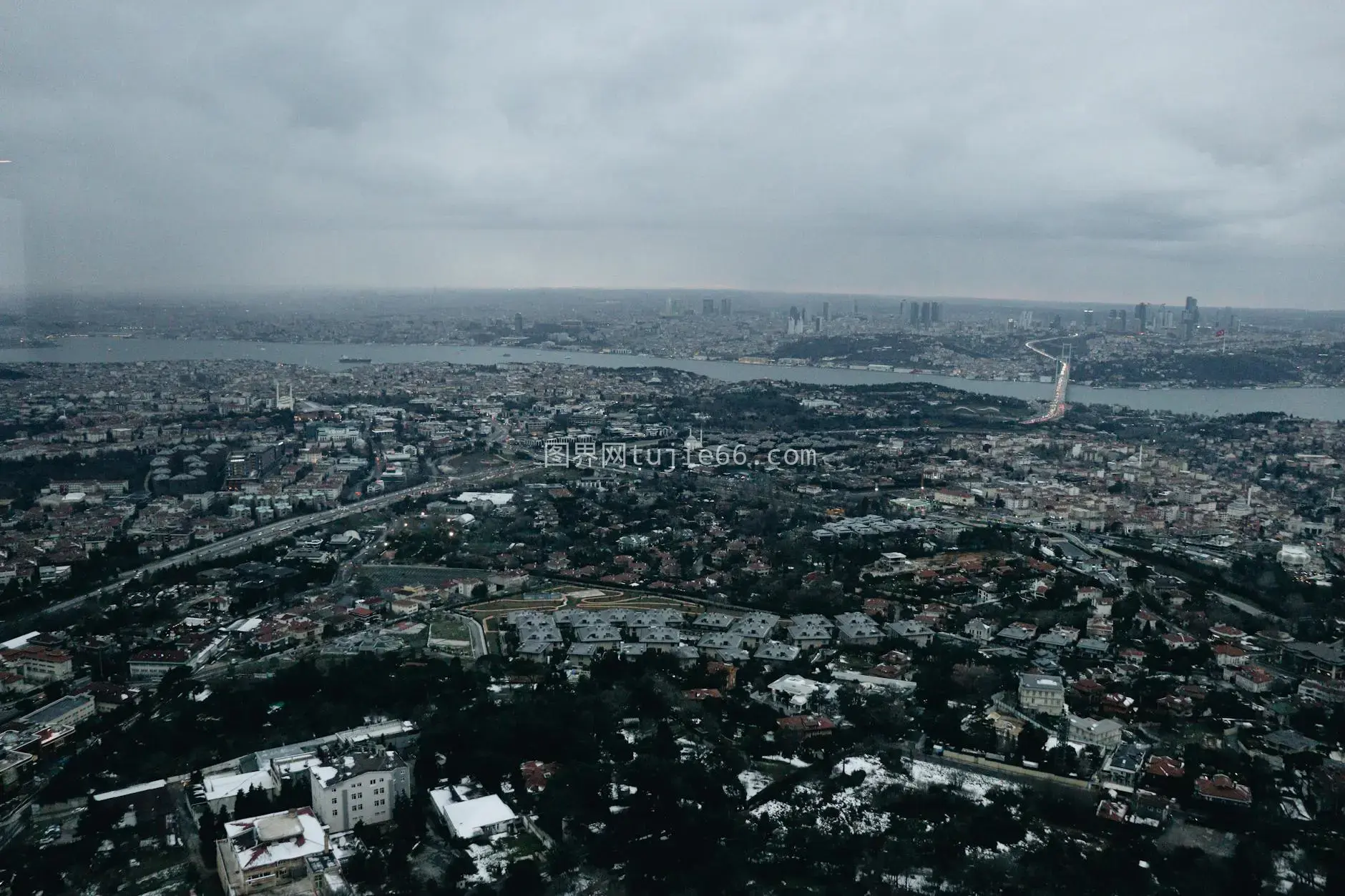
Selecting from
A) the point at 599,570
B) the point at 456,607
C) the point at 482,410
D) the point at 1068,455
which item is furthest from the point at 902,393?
the point at 456,607

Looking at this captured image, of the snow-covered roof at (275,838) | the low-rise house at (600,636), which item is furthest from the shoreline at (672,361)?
the snow-covered roof at (275,838)

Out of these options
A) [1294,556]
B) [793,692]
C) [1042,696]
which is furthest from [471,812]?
[1294,556]

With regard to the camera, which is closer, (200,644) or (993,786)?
(993,786)

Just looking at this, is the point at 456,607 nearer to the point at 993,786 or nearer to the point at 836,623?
the point at 836,623

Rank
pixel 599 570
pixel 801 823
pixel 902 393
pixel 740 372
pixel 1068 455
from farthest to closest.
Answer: pixel 740 372 → pixel 902 393 → pixel 1068 455 → pixel 599 570 → pixel 801 823
